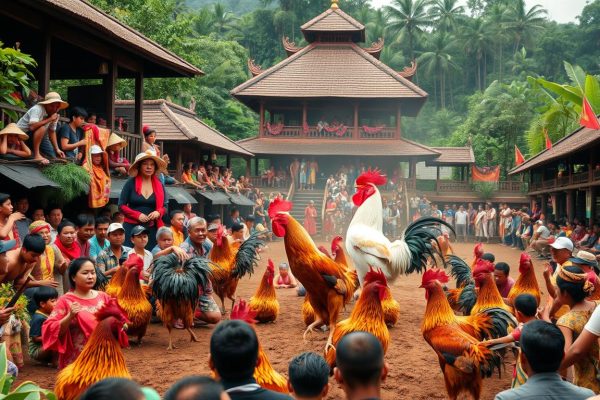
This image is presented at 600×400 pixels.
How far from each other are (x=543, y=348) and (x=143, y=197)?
20.7ft

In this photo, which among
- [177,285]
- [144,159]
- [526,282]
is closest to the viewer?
[177,285]

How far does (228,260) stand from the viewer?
26.8 feet

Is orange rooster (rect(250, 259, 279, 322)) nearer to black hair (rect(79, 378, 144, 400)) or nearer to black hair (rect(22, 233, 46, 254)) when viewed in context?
black hair (rect(22, 233, 46, 254))

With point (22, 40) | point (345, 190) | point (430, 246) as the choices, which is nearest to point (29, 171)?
point (22, 40)

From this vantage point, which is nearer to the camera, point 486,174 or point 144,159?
point 144,159

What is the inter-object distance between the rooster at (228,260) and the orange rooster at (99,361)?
412 centimetres

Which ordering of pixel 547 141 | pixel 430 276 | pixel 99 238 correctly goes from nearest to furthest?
pixel 430 276 → pixel 99 238 → pixel 547 141

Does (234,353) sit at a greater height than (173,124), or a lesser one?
lesser

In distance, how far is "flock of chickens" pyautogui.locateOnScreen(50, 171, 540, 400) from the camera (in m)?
3.74

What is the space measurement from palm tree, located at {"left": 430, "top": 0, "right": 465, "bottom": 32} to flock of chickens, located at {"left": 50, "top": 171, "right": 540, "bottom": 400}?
6339 centimetres

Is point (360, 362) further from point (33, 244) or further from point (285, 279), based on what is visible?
point (285, 279)

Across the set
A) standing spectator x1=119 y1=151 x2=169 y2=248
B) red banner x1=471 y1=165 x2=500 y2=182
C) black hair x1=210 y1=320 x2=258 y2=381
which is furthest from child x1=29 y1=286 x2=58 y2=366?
red banner x1=471 y1=165 x2=500 y2=182

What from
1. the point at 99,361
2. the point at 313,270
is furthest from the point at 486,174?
the point at 99,361

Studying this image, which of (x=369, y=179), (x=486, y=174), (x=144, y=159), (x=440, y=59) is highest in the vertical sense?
(x=440, y=59)
